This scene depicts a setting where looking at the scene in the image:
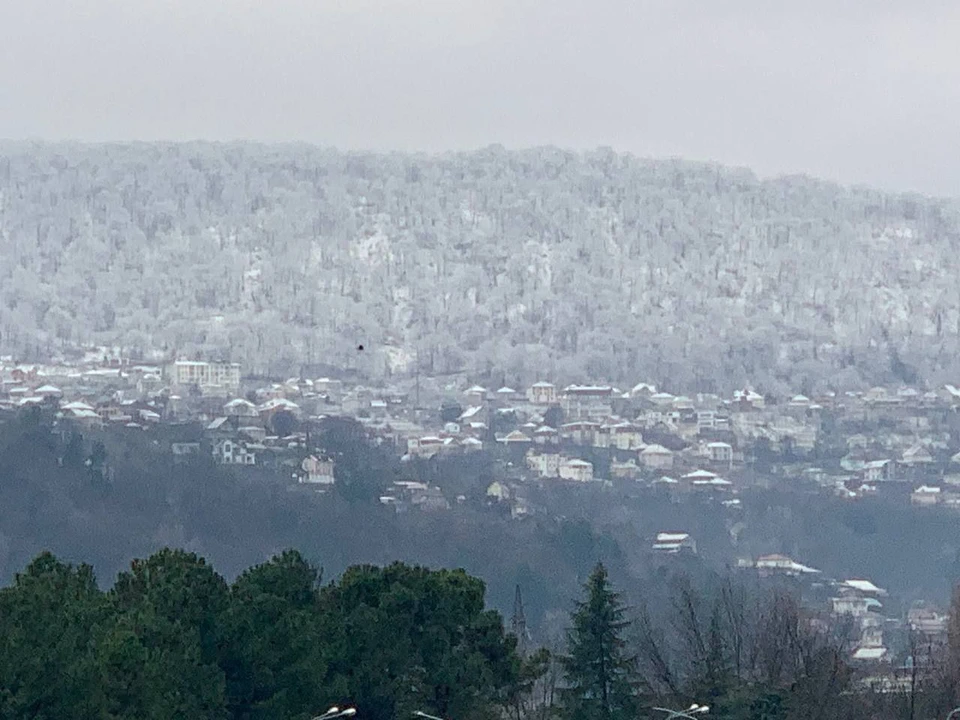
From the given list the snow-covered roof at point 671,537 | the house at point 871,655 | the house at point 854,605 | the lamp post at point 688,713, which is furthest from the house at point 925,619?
the lamp post at point 688,713

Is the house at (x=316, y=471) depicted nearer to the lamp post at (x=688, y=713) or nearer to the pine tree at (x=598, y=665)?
the pine tree at (x=598, y=665)

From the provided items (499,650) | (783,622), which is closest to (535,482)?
(783,622)

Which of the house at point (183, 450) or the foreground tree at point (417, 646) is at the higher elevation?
the foreground tree at point (417, 646)

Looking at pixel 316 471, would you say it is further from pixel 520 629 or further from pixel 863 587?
pixel 520 629

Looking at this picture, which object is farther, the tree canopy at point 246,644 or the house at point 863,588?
the house at point 863,588

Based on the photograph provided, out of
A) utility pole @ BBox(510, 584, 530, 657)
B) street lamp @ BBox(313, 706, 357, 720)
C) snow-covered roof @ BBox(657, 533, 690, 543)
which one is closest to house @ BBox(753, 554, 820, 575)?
snow-covered roof @ BBox(657, 533, 690, 543)

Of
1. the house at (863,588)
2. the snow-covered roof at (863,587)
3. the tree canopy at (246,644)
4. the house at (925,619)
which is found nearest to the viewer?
the tree canopy at (246,644)

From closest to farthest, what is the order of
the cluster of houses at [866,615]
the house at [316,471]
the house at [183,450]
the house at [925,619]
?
the cluster of houses at [866,615]
the house at [925,619]
the house at [183,450]
the house at [316,471]
